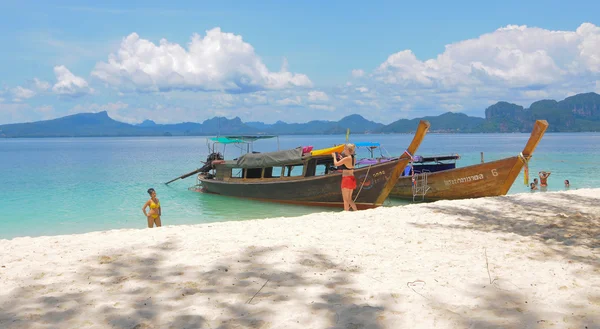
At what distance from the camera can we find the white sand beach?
419 cm

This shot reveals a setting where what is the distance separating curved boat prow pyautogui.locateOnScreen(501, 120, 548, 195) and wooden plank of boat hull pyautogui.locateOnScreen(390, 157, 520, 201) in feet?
0.34

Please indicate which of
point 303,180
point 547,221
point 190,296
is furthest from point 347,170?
point 190,296

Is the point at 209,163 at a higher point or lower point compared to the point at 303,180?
higher

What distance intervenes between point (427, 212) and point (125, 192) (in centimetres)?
2285

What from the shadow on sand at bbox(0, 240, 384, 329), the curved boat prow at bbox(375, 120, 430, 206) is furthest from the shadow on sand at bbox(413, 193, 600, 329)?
the curved boat prow at bbox(375, 120, 430, 206)

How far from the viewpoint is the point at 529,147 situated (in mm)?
15445

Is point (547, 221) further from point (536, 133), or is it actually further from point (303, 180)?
point (303, 180)

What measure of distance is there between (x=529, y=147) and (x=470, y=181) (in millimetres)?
2824

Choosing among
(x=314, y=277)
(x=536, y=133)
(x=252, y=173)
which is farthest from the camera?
(x=252, y=173)

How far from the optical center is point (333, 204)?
18.2 m

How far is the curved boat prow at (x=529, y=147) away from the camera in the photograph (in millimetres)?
14531

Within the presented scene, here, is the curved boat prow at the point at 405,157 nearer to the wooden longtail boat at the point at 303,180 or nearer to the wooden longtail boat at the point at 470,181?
the wooden longtail boat at the point at 303,180

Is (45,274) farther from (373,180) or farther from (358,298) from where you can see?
(373,180)

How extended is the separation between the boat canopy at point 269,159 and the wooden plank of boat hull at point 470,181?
495 centimetres
